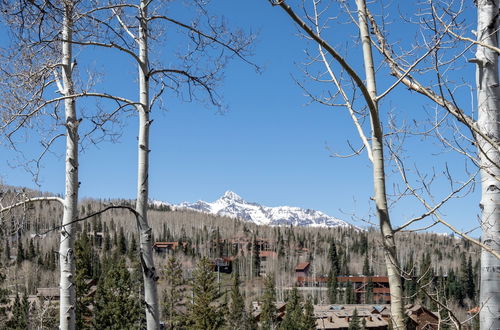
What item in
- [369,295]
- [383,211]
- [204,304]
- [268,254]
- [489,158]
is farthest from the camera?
[268,254]

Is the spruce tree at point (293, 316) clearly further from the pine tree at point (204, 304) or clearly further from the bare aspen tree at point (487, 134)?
the bare aspen tree at point (487, 134)

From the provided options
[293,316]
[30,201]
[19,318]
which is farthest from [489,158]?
[19,318]

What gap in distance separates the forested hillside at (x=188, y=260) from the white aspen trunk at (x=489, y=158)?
3.50m

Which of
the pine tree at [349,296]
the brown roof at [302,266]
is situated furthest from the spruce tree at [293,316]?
the brown roof at [302,266]

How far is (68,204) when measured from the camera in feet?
14.3

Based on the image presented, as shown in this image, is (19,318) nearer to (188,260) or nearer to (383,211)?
(383,211)

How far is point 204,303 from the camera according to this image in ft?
86.3

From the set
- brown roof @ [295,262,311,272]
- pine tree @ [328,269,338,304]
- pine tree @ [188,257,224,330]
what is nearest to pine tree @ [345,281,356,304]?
pine tree @ [328,269,338,304]

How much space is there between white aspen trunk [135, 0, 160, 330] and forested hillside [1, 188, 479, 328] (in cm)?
118

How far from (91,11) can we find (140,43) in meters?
0.44

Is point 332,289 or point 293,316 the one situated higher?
point 293,316

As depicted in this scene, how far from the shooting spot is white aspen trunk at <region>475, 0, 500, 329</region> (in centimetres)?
237

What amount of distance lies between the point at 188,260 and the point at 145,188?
85919 mm

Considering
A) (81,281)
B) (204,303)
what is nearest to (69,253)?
(81,281)
